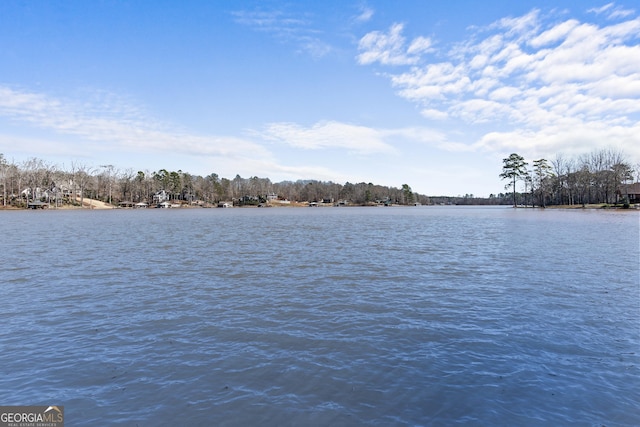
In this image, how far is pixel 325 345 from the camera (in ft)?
29.6

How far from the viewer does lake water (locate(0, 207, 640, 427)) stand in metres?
6.39

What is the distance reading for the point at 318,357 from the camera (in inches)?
328
